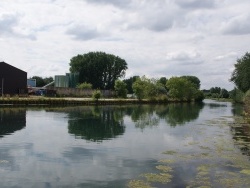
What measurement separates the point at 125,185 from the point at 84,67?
10161 centimetres

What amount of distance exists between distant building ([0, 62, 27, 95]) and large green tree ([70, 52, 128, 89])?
38509 millimetres

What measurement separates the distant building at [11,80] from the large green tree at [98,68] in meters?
38.5

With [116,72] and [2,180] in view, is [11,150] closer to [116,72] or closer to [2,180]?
[2,180]

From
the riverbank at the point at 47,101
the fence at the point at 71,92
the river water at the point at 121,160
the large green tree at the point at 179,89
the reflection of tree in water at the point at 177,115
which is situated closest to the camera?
the river water at the point at 121,160

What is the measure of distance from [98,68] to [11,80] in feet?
147

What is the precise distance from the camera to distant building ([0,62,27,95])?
69.3 metres

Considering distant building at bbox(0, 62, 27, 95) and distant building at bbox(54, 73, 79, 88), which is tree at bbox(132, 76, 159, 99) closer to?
distant building at bbox(54, 73, 79, 88)

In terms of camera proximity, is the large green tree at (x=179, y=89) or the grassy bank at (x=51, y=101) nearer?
the grassy bank at (x=51, y=101)

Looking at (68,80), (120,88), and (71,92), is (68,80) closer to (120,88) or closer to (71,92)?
(71,92)

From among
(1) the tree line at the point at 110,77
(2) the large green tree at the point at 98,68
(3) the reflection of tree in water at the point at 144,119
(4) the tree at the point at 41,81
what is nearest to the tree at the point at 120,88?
(1) the tree line at the point at 110,77

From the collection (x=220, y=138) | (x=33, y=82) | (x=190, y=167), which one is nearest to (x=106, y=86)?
(x=33, y=82)

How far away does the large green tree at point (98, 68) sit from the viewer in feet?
369

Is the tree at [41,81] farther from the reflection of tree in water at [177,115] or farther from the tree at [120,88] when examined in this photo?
the reflection of tree in water at [177,115]

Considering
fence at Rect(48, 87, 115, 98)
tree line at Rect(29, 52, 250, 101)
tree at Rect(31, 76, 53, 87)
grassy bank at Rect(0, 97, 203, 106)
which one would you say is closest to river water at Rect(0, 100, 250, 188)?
grassy bank at Rect(0, 97, 203, 106)
